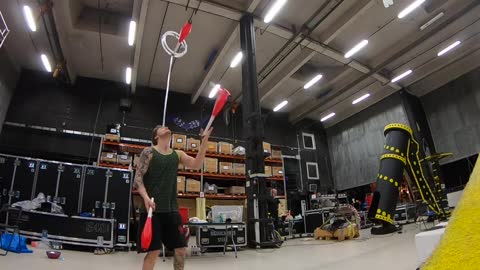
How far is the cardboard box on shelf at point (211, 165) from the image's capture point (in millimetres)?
9539

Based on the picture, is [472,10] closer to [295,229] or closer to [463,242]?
[295,229]

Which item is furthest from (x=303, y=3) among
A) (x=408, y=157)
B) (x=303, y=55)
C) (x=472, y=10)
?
(x=408, y=157)

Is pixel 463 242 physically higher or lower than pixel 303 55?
lower

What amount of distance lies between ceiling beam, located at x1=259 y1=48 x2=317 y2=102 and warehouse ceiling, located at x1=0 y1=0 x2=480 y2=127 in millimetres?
37

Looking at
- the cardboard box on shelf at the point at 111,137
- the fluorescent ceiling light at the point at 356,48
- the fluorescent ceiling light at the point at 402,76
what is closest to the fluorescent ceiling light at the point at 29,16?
the cardboard box on shelf at the point at 111,137

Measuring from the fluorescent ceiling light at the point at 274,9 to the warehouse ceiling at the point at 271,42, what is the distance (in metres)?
0.23

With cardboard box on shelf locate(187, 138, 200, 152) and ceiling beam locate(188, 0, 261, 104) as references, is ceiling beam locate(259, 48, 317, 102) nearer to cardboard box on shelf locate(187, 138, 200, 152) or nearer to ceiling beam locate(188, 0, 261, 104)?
ceiling beam locate(188, 0, 261, 104)

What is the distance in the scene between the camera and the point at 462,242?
477 mm

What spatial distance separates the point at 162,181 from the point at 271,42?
7.79 m

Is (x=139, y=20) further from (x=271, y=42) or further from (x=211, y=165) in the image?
(x=211, y=165)

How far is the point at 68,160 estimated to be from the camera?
362 inches

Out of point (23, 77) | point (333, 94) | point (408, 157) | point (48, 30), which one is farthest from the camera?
point (333, 94)

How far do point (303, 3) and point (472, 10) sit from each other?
4912 millimetres

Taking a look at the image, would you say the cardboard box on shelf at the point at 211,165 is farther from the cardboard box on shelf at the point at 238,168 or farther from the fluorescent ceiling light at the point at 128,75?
the fluorescent ceiling light at the point at 128,75
